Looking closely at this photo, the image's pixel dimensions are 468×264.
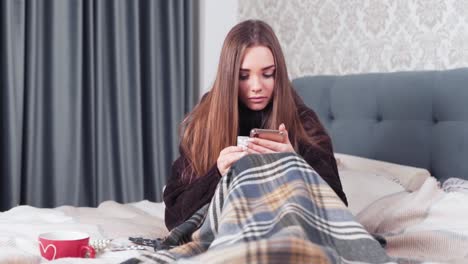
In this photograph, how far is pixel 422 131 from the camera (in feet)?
7.14

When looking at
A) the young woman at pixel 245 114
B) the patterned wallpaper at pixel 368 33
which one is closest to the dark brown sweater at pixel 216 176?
the young woman at pixel 245 114

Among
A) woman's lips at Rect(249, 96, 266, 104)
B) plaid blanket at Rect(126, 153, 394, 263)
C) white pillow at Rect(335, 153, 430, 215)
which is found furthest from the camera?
white pillow at Rect(335, 153, 430, 215)

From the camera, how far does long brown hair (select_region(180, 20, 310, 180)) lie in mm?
1606

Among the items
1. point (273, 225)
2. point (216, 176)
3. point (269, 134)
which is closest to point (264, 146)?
point (269, 134)

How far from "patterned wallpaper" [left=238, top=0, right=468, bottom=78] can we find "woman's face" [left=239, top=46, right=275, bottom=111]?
93cm

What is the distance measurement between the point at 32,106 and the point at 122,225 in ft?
4.53

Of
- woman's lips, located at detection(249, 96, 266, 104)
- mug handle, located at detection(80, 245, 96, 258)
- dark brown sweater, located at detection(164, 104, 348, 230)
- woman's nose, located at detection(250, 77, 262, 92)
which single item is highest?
woman's nose, located at detection(250, 77, 262, 92)

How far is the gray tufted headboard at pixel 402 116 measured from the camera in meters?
2.06

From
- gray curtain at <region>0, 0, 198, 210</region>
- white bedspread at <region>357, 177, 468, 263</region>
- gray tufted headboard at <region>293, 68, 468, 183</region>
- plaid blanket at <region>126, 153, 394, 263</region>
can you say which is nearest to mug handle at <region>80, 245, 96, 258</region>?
plaid blanket at <region>126, 153, 394, 263</region>

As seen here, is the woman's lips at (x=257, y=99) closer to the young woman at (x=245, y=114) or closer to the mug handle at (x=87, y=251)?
the young woman at (x=245, y=114)

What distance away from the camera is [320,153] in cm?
158

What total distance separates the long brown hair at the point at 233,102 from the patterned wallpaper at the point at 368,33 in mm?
879

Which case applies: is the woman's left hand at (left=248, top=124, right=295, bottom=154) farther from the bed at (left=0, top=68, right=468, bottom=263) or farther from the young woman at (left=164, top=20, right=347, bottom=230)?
the bed at (left=0, top=68, right=468, bottom=263)

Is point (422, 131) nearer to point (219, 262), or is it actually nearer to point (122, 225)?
point (122, 225)
